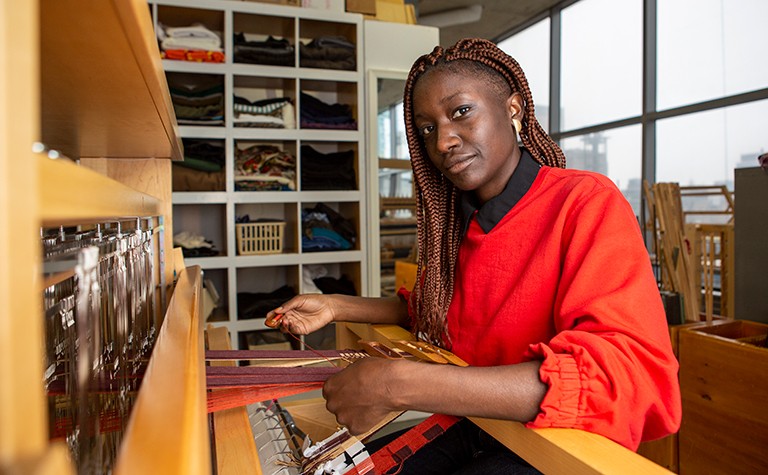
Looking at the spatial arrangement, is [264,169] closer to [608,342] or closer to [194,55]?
[194,55]

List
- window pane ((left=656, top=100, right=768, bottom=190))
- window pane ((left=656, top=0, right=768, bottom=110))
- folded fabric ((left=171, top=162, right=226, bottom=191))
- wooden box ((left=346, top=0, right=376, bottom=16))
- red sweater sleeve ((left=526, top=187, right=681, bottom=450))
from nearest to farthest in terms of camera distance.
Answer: red sweater sleeve ((left=526, top=187, right=681, bottom=450)) < folded fabric ((left=171, top=162, right=226, bottom=191)) < wooden box ((left=346, top=0, right=376, bottom=16)) < window pane ((left=656, top=0, right=768, bottom=110)) < window pane ((left=656, top=100, right=768, bottom=190))

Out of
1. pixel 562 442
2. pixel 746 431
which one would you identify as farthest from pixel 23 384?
pixel 746 431

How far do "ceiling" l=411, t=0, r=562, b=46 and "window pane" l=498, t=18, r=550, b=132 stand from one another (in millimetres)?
201

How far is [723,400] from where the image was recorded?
6.84 ft

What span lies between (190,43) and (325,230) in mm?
1391

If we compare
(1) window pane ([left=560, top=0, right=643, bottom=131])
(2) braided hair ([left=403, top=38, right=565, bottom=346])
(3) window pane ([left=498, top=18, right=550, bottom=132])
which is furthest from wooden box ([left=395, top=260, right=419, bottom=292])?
(3) window pane ([left=498, top=18, right=550, bottom=132])

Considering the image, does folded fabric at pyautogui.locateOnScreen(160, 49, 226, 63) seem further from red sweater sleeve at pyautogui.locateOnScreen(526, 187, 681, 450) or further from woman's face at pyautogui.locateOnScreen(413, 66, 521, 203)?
red sweater sleeve at pyautogui.locateOnScreen(526, 187, 681, 450)

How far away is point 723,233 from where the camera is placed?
3.20 metres

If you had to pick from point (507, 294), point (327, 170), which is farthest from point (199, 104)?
point (507, 294)

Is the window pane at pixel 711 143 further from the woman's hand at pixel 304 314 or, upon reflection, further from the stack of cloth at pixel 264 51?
the woman's hand at pixel 304 314

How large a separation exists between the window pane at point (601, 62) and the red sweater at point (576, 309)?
5.47m

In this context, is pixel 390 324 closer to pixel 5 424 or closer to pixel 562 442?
pixel 562 442

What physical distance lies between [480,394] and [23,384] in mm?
689

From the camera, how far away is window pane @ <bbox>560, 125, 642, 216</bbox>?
237 inches
